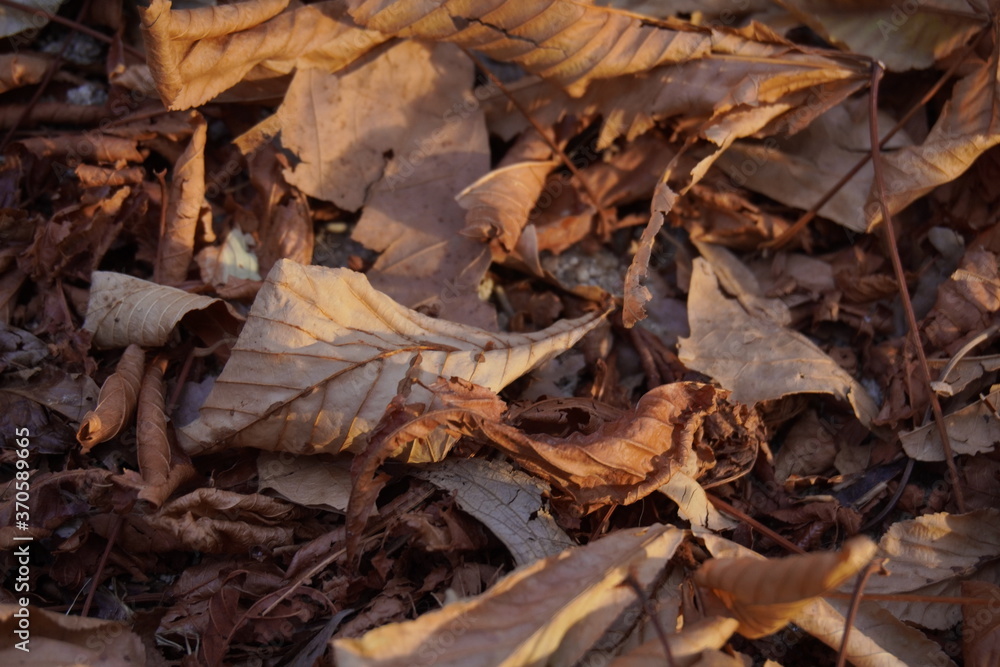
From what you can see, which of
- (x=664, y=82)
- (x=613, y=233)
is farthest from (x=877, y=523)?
(x=664, y=82)

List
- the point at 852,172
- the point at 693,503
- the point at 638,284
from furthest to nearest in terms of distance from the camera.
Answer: the point at 852,172 → the point at 638,284 → the point at 693,503

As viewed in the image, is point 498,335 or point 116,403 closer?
point 116,403

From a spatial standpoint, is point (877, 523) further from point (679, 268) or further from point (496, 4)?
point (496, 4)

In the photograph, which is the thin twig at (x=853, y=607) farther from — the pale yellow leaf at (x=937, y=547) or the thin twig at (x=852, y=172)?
the thin twig at (x=852, y=172)

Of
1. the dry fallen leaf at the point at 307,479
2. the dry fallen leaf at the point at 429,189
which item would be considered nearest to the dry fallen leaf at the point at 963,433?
the dry fallen leaf at the point at 429,189

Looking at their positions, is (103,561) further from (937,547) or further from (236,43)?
(937,547)

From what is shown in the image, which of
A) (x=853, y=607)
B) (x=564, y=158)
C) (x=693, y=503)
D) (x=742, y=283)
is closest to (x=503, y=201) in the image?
(x=564, y=158)

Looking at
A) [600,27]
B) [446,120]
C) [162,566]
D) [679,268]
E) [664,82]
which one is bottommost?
[162,566]
